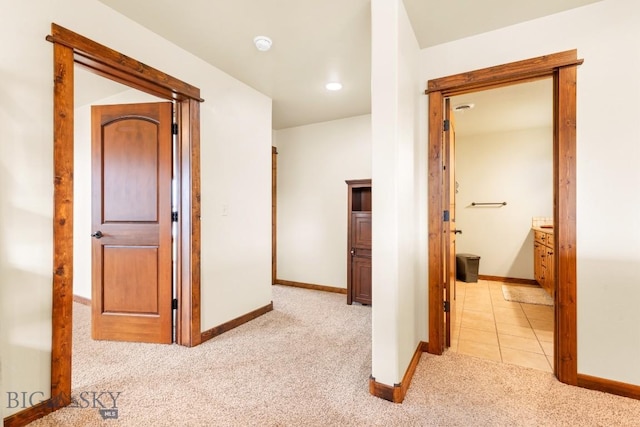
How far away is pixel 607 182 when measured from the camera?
179 cm

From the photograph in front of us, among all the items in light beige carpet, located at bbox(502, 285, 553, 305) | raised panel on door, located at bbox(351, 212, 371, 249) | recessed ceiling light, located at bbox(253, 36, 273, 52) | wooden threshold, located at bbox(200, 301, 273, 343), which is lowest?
light beige carpet, located at bbox(502, 285, 553, 305)

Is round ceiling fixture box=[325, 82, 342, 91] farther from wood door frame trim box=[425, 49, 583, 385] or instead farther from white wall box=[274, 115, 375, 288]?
wood door frame trim box=[425, 49, 583, 385]

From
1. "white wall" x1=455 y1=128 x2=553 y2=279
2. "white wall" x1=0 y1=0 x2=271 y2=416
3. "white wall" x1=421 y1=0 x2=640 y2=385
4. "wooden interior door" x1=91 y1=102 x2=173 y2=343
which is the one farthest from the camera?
"white wall" x1=455 y1=128 x2=553 y2=279

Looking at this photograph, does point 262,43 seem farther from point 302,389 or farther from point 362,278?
point 362,278

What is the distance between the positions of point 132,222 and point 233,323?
128 cm

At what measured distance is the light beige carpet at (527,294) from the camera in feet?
12.0

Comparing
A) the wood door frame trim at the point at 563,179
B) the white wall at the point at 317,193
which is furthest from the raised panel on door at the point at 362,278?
the wood door frame trim at the point at 563,179

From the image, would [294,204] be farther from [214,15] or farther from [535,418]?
[535,418]

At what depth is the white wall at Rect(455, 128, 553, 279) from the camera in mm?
4520

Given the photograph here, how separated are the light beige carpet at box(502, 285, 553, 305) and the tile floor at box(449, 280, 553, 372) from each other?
0.15 metres

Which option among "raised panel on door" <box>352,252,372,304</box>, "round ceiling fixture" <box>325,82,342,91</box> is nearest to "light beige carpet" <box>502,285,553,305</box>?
"raised panel on door" <box>352,252,372,304</box>

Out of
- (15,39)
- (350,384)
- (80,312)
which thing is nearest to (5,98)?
(15,39)

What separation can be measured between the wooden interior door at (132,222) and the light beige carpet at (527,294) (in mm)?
4019

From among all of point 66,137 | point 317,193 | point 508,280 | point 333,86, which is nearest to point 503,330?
point 508,280
